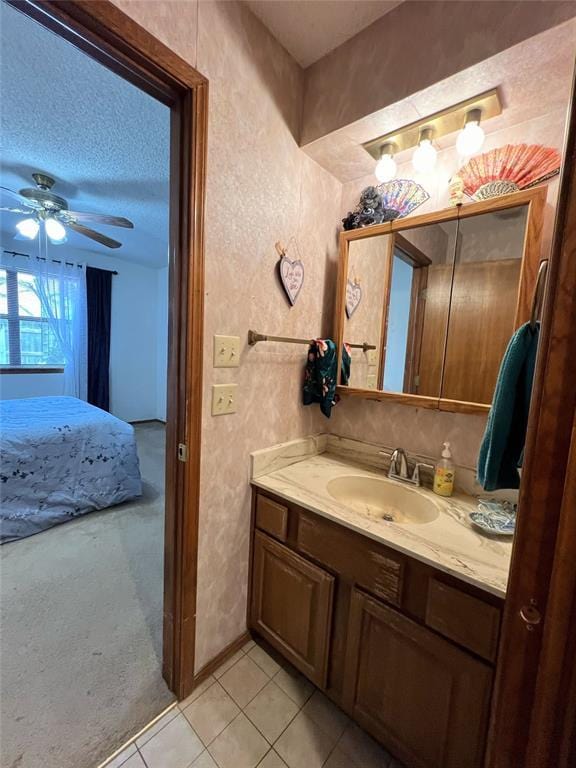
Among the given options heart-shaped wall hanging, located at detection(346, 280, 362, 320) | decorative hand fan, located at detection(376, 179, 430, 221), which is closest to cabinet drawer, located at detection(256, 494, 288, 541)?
heart-shaped wall hanging, located at detection(346, 280, 362, 320)

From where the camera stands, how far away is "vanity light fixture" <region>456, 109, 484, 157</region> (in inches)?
43.1

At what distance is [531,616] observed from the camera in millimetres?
486

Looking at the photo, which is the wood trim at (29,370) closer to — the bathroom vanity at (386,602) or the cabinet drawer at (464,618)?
the bathroom vanity at (386,602)

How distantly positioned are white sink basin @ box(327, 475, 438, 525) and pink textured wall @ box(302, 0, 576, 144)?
1.42 metres

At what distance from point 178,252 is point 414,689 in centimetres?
152

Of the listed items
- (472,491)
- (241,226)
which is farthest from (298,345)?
(472,491)

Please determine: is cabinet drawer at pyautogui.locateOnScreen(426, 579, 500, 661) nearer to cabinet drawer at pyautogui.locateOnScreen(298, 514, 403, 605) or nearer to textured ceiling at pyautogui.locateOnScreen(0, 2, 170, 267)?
cabinet drawer at pyautogui.locateOnScreen(298, 514, 403, 605)

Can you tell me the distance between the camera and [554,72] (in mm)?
935

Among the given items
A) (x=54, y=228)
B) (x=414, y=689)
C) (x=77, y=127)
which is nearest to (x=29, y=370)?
(x=54, y=228)

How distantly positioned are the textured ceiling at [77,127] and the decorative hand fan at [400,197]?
1.16m

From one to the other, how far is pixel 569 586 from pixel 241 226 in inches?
49.5

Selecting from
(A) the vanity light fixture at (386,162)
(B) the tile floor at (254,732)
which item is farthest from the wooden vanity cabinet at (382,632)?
(A) the vanity light fixture at (386,162)

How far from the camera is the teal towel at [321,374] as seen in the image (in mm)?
1473

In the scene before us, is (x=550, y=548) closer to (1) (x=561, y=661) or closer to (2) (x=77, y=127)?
(1) (x=561, y=661)
